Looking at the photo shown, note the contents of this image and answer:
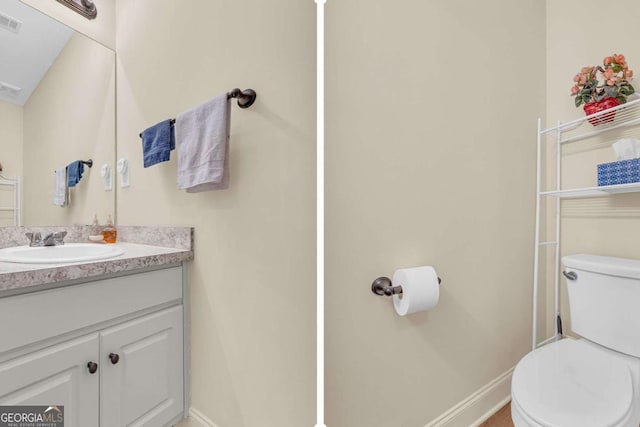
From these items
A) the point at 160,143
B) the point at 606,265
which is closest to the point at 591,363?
the point at 606,265

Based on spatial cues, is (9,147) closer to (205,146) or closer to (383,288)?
(205,146)

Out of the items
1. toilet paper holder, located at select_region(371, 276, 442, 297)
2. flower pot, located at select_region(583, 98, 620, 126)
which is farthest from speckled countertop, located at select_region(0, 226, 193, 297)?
flower pot, located at select_region(583, 98, 620, 126)

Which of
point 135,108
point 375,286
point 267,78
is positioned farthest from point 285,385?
point 135,108

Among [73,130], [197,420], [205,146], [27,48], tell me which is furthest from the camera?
[73,130]

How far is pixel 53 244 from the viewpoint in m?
1.13

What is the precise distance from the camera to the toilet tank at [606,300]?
993mm

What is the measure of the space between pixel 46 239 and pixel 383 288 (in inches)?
52.8

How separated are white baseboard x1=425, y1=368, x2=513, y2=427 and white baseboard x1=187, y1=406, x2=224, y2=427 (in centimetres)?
78

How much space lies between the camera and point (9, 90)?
3.54 ft

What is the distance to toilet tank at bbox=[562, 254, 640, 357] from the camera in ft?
3.26

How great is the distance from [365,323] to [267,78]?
2.51 ft

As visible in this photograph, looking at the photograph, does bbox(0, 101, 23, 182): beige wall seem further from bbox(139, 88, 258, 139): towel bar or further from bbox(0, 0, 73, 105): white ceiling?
bbox(139, 88, 258, 139): towel bar

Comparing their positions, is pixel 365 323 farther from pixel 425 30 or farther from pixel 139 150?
pixel 139 150

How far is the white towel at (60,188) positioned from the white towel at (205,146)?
0.72m
